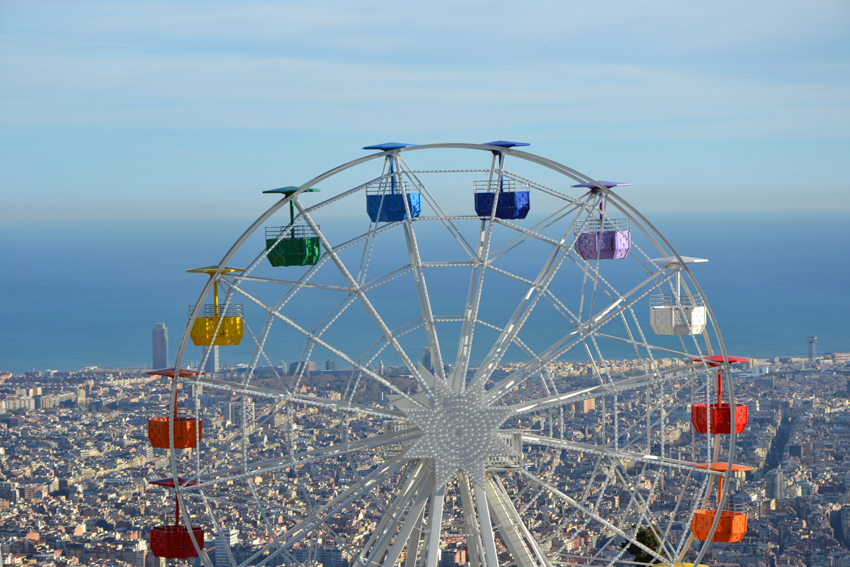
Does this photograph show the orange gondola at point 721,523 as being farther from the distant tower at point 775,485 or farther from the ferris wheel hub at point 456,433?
the distant tower at point 775,485

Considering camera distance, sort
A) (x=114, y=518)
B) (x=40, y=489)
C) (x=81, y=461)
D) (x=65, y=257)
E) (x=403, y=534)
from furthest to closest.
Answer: (x=65, y=257), (x=81, y=461), (x=40, y=489), (x=114, y=518), (x=403, y=534)

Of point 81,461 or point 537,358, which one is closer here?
point 537,358

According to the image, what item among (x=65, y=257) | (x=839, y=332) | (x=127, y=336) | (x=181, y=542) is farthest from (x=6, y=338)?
(x=181, y=542)

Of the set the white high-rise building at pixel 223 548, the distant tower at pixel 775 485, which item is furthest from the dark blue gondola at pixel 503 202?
the distant tower at pixel 775 485

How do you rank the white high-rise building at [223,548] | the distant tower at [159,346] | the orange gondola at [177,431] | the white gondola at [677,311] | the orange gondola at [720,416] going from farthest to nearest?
the distant tower at [159,346] → the white high-rise building at [223,548] → the white gondola at [677,311] → the orange gondola at [720,416] → the orange gondola at [177,431]

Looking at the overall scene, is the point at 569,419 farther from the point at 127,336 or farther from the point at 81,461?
the point at 127,336

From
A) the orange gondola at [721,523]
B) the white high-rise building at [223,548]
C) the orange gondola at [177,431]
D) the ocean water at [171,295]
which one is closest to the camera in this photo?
the orange gondola at [177,431]
